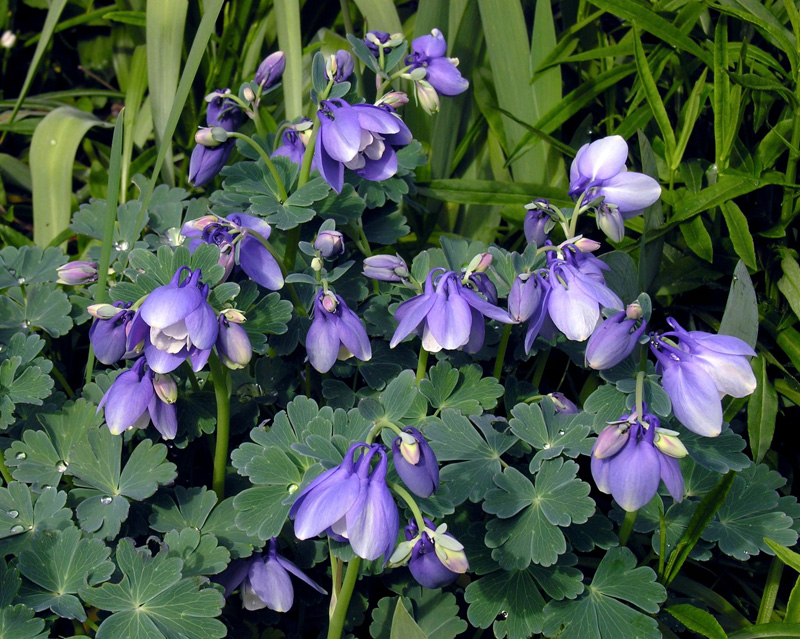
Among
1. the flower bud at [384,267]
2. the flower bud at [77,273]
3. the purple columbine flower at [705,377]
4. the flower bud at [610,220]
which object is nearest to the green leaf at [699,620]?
the purple columbine flower at [705,377]

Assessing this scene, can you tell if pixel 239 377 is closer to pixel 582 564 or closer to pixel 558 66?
pixel 582 564

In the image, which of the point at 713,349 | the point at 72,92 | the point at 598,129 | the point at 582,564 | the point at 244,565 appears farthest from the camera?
the point at 72,92

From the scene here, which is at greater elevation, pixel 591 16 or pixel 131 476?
pixel 591 16

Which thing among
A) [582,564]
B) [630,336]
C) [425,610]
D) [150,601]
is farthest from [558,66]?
[150,601]

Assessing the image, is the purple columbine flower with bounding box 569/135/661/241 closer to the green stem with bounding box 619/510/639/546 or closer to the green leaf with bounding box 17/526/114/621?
the green stem with bounding box 619/510/639/546

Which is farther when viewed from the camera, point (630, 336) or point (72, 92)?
point (72, 92)

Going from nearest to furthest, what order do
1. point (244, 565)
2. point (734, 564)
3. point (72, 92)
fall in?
point (244, 565) → point (734, 564) → point (72, 92)

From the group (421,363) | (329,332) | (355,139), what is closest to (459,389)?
(421,363)

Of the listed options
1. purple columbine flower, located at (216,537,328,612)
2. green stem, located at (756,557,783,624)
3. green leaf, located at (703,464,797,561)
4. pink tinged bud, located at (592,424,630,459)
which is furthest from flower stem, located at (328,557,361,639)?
green stem, located at (756,557,783,624)
